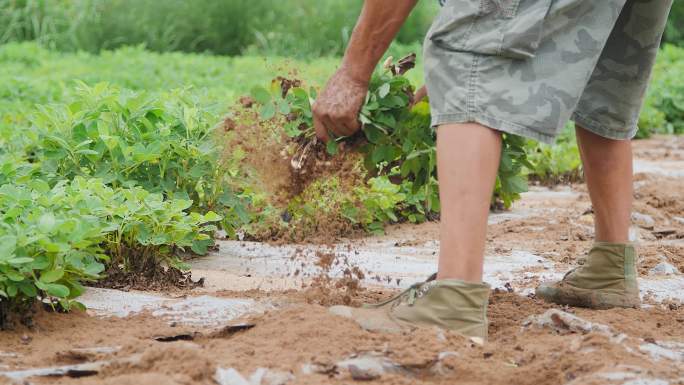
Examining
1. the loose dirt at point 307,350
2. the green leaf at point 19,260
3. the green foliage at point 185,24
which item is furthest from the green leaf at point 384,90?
the green foliage at point 185,24

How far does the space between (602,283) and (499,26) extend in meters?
1.15

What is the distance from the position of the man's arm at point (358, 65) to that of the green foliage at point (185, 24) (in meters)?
7.69

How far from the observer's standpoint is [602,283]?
3273 millimetres

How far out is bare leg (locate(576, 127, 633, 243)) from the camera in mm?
3236

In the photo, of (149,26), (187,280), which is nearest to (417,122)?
(187,280)

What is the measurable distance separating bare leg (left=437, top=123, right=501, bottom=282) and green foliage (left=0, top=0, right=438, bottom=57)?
26.7ft

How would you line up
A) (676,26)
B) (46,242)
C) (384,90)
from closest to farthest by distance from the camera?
(46,242) < (384,90) < (676,26)

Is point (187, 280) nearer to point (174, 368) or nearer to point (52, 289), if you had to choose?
point (52, 289)

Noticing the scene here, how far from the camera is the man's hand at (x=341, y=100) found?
2928mm

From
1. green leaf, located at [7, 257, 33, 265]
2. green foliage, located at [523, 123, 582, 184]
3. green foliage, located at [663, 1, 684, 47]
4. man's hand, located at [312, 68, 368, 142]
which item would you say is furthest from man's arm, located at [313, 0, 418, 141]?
green foliage, located at [663, 1, 684, 47]

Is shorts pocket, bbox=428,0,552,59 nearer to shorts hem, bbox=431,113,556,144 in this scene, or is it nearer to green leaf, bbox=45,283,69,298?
shorts hem, bbox=431,113,556,144

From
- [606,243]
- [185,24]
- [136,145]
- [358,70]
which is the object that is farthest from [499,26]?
[185,24]

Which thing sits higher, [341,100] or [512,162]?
[341,100]

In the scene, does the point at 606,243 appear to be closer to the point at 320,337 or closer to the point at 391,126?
the point at 391,126
